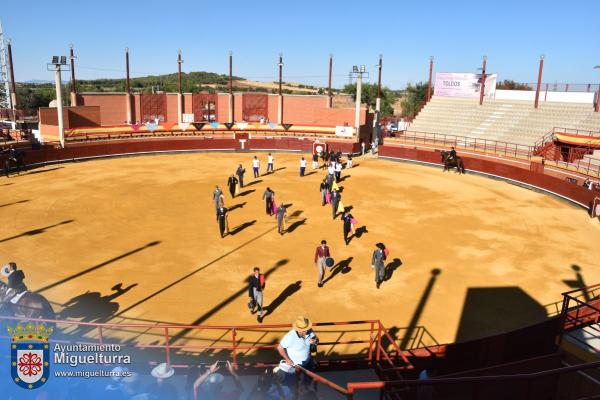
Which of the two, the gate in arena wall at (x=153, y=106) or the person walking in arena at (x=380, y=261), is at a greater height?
the gate in arena wall at (x=153, y=106)

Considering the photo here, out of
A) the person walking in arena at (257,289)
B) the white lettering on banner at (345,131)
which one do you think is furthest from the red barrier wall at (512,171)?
the person walking in arena at (257,289)

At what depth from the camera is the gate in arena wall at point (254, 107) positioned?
5882 cm

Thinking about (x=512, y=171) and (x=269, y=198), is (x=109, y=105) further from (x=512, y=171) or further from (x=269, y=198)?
(x=512, y=171)

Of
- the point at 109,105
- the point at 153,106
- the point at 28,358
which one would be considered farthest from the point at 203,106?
the point at 28,358

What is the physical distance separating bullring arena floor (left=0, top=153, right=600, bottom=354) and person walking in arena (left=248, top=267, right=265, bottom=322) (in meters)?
0.41

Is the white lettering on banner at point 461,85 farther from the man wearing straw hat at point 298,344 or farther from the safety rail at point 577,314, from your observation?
the man wearing straw hat at point 298,344

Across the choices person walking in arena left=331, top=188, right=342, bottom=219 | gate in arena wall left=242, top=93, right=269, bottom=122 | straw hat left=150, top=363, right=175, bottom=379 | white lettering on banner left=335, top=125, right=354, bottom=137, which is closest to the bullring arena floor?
person walking in arena left=331, top=188, right=342, bottom=219

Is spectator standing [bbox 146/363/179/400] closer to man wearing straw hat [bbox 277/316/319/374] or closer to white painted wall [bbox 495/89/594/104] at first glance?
man wearing straw hat [bbox 277/316/319/374]

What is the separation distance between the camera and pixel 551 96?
45938 mm

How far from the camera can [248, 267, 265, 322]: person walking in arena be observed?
11.1 meters

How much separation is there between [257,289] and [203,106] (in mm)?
51426

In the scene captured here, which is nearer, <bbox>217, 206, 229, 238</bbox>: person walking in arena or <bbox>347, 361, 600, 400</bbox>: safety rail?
<bbox>347, 361, 600, 400</bbox>: safety rail

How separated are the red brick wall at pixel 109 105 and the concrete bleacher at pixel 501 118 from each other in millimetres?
34540

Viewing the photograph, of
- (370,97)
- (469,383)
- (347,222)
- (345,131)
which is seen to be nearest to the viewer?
(469,383)
